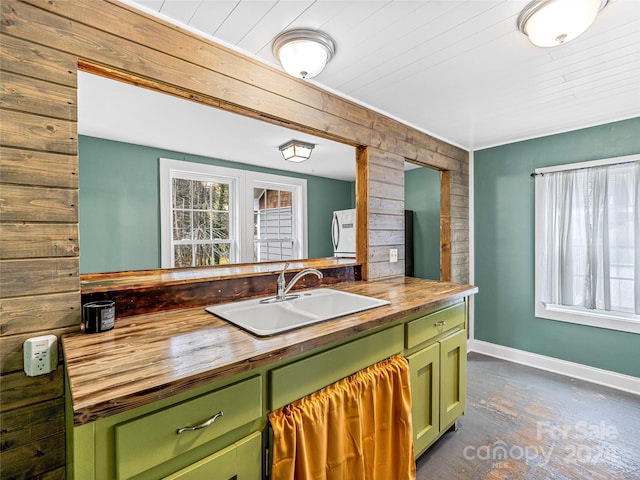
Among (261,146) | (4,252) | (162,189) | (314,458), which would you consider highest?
(261,146)

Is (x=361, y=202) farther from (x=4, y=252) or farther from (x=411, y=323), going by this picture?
(x=4, y=252)

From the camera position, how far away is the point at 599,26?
1.42m

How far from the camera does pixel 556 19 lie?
127 centimetres

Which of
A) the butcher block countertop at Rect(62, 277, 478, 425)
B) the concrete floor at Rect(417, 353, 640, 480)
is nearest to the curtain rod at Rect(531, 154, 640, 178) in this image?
the concrete floor at Rect(417, 353, 640, 480)

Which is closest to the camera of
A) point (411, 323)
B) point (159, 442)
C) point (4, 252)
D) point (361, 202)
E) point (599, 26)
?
point (159, 442)

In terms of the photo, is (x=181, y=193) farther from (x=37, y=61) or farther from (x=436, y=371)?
(x=436, y=371)

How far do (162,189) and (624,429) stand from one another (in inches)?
161

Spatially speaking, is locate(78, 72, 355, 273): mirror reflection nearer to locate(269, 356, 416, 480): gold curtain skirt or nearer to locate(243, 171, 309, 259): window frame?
locate(243, 171, 309, 259): window frame

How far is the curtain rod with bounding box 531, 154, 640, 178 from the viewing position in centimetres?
250

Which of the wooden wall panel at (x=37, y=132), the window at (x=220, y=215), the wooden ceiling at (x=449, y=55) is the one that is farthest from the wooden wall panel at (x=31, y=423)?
the window at (x=220, y=215)

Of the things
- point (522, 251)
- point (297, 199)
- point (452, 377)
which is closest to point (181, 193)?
point (297, 199)

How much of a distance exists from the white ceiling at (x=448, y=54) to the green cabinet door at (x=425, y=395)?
1.57 meters

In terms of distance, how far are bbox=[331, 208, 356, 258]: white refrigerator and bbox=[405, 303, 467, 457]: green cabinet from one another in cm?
214

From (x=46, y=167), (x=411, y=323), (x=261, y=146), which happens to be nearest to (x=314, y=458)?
(x=411, y=323)
